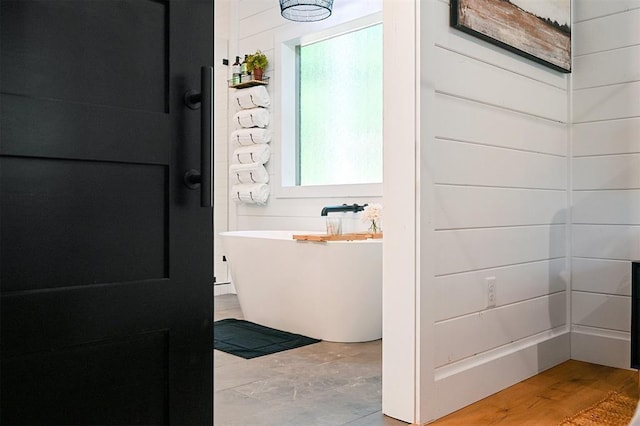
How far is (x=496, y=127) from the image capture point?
261 cm

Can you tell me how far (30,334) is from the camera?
1274mm

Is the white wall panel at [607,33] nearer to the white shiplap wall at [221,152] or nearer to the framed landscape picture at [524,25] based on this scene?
the framed landscape picture at [524,25]

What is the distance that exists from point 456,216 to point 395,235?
0.99ft

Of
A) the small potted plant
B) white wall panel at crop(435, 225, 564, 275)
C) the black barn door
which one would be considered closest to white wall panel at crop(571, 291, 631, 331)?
white wall panel at crop(435, 225, 564, 275)

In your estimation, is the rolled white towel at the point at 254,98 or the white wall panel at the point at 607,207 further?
the rolled white towel at the point at 254,98

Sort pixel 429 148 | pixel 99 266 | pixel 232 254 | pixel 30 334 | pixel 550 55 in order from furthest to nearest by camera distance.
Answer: pixel 232 254, pixel 550 55, pixel 429 148, pixel 99 266, pixel 30 334

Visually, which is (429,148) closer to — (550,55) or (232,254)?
(550,55)

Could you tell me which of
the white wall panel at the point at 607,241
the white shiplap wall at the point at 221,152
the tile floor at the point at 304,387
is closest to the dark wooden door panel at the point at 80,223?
the tile floor at the point at 304,387

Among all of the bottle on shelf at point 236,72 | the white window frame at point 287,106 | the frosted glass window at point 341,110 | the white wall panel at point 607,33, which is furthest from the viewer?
the bottle on shelf at point 236,72

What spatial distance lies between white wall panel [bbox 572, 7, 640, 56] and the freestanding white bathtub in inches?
61.8

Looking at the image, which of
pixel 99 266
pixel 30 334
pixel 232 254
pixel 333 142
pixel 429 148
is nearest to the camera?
pixel 30 334

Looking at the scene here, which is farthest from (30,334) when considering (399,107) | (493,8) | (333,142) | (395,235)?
(333,142)

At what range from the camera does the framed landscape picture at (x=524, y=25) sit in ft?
7.89

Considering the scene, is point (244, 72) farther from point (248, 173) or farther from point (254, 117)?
point (248, 173)
